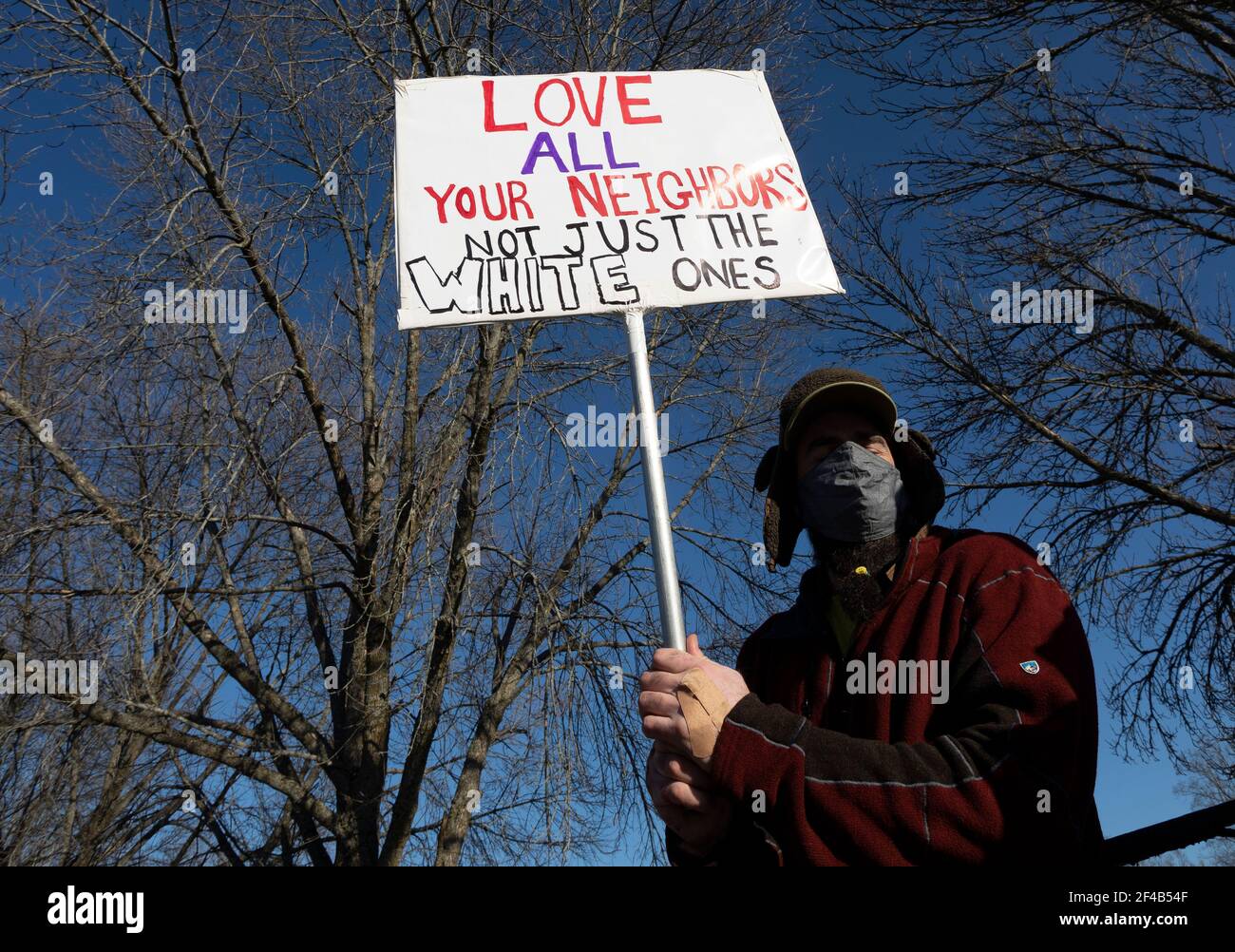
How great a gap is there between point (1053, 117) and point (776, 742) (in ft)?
23.4

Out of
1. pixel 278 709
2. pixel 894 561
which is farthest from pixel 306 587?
pixel 894 561

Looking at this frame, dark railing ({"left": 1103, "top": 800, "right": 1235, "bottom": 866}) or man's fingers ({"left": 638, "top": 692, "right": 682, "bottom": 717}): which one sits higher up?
man's fingers ({"left": 638, "top": 692, "right": 682, "bottom": 717})

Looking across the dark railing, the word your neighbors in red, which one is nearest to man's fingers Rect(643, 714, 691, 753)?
the dark railing

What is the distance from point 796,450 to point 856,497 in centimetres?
25

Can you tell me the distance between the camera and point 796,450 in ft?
6.83

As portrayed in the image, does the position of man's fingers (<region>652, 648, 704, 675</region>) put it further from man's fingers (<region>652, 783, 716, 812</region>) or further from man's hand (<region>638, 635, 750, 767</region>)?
man's fingers (<region>652, 783, 716, 812</region>)

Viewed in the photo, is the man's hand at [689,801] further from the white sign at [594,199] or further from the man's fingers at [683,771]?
the white sign at [594,199]

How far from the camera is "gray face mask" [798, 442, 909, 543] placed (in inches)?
73.9

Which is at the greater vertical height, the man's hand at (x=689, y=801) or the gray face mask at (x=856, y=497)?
the gray face mask at (x=856, y=497)

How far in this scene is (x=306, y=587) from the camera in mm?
6770

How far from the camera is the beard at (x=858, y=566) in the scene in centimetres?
177

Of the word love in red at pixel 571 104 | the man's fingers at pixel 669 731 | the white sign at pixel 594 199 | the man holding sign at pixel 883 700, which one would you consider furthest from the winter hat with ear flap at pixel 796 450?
the word love in red at pixel 571 104

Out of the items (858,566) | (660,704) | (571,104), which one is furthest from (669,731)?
(571,104)
